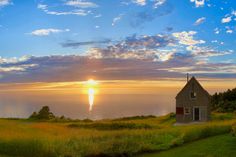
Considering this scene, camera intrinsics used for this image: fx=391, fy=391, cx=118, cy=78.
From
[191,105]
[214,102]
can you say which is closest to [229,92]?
[214,102]

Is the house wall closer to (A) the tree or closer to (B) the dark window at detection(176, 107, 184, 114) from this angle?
(B) the dark window at detection(176, 107, 184, 114)

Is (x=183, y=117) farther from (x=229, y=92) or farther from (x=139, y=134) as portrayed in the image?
(x=139, y=134)

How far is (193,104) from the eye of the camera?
60094 mm

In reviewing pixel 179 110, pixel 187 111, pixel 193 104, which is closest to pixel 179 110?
pixel 179 110

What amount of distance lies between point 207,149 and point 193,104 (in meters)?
34.1

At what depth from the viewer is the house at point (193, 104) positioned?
5982cm

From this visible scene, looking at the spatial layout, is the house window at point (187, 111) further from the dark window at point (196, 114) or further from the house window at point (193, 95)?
the house window at point (193, 95)

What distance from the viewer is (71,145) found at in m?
24.4

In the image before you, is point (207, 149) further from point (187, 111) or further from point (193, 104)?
point (193, 104)

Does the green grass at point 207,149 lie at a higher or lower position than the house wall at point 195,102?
lower

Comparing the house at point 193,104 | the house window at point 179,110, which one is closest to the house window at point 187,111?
the house at point 193,104

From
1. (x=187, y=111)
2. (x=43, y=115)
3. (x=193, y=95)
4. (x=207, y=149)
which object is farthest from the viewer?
(x=43, y=115)

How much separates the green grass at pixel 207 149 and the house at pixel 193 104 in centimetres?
2933

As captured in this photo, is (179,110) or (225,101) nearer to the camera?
(179,110)
